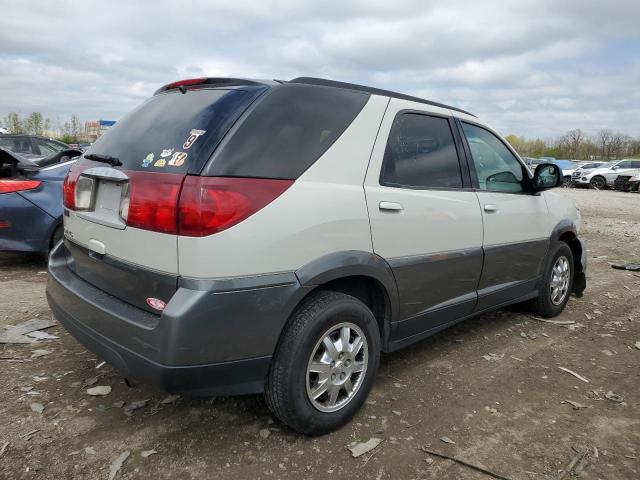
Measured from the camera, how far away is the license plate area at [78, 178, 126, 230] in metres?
2.45

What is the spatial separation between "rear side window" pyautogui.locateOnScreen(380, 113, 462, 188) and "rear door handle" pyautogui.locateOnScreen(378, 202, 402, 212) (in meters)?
0.12

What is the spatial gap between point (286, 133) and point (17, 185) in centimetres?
431

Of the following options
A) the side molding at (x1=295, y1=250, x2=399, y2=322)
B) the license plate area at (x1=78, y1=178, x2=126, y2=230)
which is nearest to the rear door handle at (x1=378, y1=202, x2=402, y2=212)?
the side molding at (x1=295, y1=250, x2=399, y2=322)

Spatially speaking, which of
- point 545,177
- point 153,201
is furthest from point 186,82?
point 545,177

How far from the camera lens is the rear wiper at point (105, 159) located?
8.46 feet

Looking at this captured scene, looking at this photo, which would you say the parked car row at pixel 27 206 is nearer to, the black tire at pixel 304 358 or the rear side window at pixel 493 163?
the black tire at pixel 304 358

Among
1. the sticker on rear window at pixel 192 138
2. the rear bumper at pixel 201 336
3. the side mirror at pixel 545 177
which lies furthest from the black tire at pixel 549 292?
the sticker on rear window at pixel 192 138

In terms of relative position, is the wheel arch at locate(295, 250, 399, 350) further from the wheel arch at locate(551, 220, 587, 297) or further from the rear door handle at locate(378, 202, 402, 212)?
the wheel arch at locate(551, 220, 587, 297)

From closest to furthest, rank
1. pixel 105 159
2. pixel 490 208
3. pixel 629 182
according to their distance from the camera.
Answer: pixel 105 159, pixel 490 208, pixel 629 182

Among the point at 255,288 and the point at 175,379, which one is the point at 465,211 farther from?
the point at 175,379

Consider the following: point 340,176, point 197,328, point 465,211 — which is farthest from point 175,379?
point 465,211

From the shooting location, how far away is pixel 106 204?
2.55m

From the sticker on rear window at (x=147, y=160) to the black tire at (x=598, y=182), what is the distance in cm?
3002

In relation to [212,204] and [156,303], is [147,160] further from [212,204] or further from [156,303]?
[156,303]
